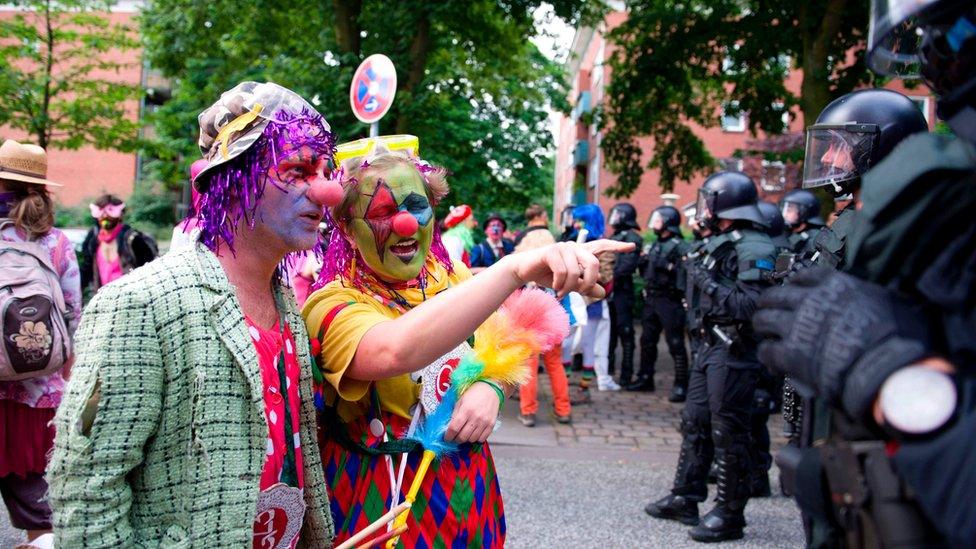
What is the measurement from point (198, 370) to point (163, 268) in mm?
255

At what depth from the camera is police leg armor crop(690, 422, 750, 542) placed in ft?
16.4

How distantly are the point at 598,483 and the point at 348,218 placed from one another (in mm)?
4505

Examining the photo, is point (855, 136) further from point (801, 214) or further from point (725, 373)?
point (801, 214)

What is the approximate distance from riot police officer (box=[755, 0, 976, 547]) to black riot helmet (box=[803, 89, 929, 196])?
8.09 feet

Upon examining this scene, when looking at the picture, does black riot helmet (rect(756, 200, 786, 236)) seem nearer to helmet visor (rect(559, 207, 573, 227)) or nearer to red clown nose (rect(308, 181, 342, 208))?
helmet visor (rect(559, 207, 573, 227))

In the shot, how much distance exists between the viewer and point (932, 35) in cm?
122

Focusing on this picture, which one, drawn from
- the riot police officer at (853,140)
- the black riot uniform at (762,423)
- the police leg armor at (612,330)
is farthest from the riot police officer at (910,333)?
the police leg armor at (612,330)

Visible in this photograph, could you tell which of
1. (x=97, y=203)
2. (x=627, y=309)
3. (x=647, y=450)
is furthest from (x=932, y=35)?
(x=627, y=309)

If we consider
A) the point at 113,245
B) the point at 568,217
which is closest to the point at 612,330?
the point at 568,217

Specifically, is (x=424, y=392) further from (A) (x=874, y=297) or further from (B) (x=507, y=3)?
(B) (x=507, y=3)

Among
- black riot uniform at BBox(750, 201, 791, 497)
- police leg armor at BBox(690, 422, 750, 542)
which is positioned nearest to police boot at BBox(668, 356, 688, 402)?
black riot uniform at BBox(750, 201, 791, 497)

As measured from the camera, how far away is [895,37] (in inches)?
57.6

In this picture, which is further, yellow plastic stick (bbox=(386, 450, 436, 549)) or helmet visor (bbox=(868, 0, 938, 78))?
yellow plastic stick (bbox=(386, 450, 436, 549))

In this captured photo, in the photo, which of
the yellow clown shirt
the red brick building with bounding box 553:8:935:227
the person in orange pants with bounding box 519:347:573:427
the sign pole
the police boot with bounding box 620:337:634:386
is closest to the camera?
the yellow clown shirt
